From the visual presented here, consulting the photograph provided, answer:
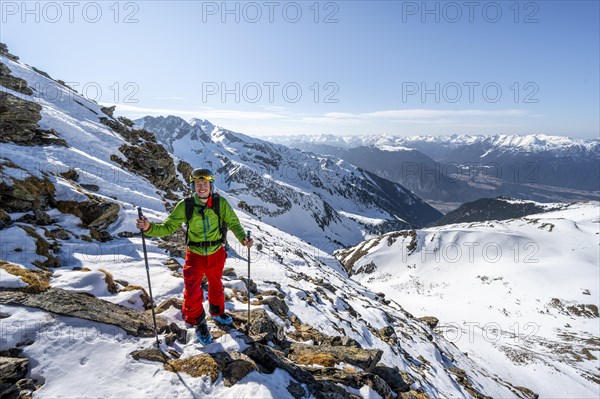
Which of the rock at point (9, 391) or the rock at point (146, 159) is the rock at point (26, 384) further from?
the rock at point (146, 159)

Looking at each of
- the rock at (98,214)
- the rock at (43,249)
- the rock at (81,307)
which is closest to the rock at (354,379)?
the rock at (81,307)

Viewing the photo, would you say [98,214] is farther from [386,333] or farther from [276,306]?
[386,333]

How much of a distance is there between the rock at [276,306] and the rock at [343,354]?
3.21 meters

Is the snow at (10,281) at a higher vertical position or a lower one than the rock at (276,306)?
higher

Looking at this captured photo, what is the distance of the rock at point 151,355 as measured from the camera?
6574 mm

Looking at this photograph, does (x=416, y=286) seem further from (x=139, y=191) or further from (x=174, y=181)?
(x=139, y=191)

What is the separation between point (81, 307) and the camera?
730 centimetres

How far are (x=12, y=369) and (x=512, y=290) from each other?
294ft

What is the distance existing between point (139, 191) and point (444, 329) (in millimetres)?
50773

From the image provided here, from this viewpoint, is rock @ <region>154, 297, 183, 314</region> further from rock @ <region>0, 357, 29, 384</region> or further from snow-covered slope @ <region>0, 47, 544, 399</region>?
rock @ <region>0, 357, 29, 384</region>

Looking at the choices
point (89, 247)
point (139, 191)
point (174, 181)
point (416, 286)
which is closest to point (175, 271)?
point (89, 247)

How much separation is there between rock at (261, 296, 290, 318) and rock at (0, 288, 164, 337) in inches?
233

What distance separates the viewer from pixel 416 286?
80000mm

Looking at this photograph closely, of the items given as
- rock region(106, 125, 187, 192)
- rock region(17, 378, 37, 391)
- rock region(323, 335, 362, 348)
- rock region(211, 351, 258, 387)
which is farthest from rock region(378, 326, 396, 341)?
rock region(106, 125, 187, 192)
